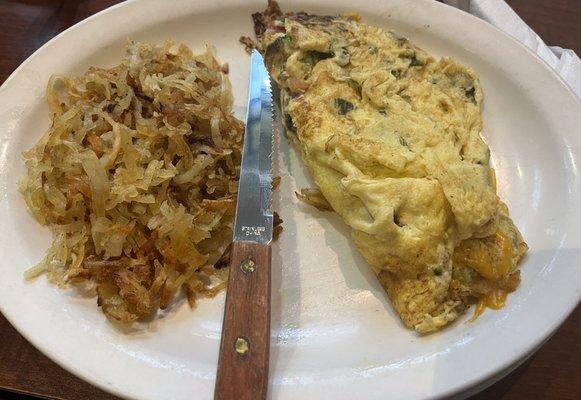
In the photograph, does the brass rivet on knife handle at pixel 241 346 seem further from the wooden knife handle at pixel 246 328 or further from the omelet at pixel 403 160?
the omelet at pixel 403 160

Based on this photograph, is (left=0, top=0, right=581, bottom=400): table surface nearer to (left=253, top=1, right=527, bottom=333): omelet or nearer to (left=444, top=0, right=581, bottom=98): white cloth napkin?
(left=253, top=1, right=527, bottom=333): omelet

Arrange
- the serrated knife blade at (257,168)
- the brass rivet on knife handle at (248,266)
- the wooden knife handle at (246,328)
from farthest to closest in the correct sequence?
the serrated knife blade at (257,168)
the brass rivet on knife handle at (248,266)
the wooden knife handle at (246,328)

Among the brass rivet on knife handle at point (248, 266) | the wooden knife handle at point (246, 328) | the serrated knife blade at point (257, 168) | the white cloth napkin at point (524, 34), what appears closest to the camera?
the wooden knife handle at point (246, 328)

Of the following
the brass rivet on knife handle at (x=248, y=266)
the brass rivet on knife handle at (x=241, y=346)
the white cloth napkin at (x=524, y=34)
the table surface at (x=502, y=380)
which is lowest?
the table surface at (x=502, y=380)

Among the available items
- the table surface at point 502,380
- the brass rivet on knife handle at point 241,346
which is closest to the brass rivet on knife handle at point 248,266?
the brass rivet on knife handle at point 241,346

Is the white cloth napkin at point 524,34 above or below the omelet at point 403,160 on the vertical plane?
above

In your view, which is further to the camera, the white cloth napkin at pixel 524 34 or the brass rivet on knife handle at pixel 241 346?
the white cloth napkin at pixel 524 34

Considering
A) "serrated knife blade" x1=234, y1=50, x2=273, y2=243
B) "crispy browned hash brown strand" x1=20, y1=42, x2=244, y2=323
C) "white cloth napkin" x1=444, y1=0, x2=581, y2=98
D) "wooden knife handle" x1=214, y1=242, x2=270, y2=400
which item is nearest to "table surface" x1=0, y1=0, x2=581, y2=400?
"crispy browned hash brown strand" x1=20, y1=42, x2=244, y2=323
